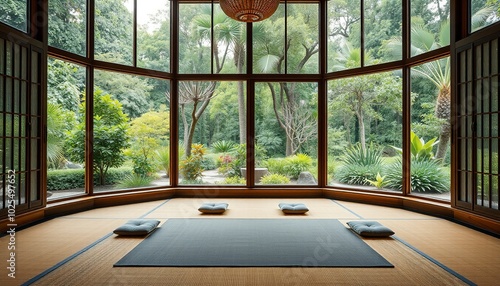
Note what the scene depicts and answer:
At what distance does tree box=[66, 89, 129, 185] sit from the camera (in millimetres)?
5535

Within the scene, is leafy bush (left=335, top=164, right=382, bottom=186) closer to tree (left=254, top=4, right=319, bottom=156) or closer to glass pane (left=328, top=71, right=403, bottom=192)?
glass pane (left=328, top=71, right=403, bottom=192)

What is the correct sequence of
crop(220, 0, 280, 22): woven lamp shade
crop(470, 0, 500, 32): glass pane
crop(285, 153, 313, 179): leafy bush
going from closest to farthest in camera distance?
1. crop(220, 0, 280, 22): woven lamp shade
2. crop(470, 0, 500, 32): glass pane
3. crop(285, 153, 313, 179): leafy bush

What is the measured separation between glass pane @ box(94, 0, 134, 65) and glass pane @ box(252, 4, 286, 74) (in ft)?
8.23

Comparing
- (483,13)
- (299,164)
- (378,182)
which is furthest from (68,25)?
(483,13)

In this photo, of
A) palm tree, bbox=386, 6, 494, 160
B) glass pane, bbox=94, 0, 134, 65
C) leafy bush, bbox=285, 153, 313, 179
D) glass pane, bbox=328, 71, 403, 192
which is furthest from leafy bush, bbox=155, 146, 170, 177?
palm tree, bbox=386, 6, 494, 160

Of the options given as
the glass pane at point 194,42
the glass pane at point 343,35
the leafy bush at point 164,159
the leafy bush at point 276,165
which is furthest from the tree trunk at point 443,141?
the leafy bush at point 164,159

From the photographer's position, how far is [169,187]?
6.54m

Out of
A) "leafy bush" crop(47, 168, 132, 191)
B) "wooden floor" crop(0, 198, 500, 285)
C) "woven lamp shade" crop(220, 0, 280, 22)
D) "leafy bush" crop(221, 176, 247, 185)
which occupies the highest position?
"woven lamp shade" crop(220, 0, 280, 22)

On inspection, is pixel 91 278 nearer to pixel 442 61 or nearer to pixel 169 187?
pixel 169 187

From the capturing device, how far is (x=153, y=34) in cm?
640

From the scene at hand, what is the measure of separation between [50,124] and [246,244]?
401 centimetres

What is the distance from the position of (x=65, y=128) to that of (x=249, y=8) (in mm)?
3871

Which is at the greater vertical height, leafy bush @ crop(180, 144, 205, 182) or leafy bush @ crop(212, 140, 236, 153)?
leafy bush @ crop(212, 140, 236, 153)

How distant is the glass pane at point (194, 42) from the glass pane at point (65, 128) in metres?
2.01
